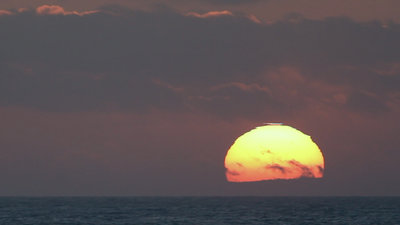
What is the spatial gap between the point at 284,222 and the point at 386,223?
13507mm

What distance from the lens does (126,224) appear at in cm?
8788

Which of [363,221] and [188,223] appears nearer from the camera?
[188,223]

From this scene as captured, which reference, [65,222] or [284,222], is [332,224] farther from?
[65,222]

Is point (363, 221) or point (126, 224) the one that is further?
point (363, 221)

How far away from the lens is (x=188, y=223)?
294ft

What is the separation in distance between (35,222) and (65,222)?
3918 mm

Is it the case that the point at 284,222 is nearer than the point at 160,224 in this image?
No

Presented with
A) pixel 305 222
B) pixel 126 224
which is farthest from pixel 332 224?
pixel 126 224

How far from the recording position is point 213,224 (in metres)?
88.6

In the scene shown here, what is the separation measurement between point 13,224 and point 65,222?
6.98m

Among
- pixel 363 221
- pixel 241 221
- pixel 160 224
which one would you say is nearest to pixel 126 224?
pixel 160 224

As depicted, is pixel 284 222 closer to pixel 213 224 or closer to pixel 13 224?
pixel 213 224

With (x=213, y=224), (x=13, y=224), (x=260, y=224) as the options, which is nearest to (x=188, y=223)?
(x=213, y=224)

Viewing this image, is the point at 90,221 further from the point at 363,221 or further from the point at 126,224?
the point at 363,221
